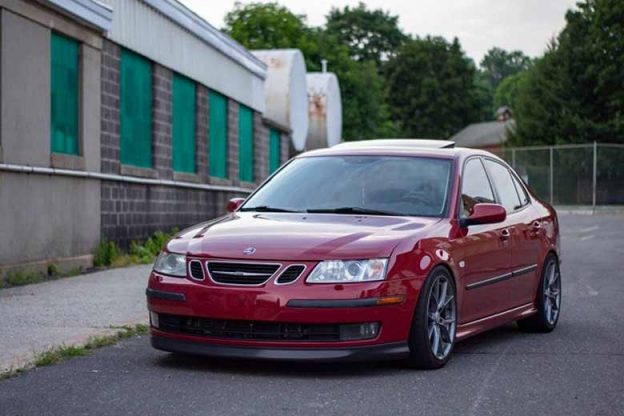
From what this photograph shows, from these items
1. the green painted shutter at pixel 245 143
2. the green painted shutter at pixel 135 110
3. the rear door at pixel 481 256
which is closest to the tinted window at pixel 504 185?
the rear door at pixel 481 256

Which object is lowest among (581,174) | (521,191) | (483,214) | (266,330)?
(266,330)

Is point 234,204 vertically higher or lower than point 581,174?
lower

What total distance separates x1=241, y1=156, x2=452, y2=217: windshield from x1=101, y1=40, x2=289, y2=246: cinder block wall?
853 cm

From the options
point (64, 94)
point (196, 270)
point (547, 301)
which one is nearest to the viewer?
point (196, 270)

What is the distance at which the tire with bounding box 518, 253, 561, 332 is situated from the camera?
944 cm

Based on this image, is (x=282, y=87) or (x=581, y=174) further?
(x=581, y=174)

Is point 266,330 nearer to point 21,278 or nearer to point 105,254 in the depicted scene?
point 21,278

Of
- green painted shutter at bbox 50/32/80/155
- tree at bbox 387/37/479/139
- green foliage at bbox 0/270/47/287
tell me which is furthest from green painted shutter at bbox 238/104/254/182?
tree at bbox 387/37/479/139

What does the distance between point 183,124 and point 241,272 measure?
15208mm

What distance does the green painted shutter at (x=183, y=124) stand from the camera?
69.8 ft

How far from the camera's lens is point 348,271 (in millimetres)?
6832

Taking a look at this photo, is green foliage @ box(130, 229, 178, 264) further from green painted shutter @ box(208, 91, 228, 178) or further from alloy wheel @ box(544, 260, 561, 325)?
alloy wheel @ box(544, 260, 561, 325)

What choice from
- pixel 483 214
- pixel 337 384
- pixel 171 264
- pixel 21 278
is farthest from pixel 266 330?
pixel 21 278

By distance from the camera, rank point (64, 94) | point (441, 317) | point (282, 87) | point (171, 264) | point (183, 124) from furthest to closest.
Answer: point (282, 87) → point (183, 124) → point (64, 94) → point (441, 317) → point (171, 264)
